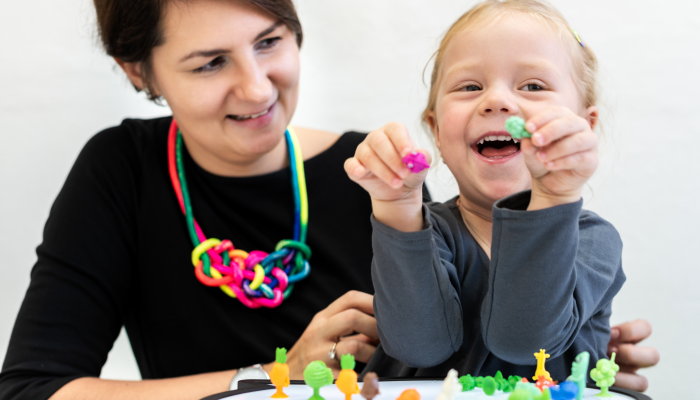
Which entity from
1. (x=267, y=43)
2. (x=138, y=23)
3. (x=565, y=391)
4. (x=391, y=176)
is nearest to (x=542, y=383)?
(x=565, y=391)

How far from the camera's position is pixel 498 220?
69cm

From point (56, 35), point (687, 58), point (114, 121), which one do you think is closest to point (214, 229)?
point (114, 121)

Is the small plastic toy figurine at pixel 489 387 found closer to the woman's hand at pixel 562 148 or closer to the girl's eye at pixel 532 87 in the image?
the woman's hand at pixel 562 148

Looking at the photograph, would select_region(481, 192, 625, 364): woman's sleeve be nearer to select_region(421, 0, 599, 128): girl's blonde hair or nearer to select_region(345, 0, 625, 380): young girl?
select_region(345, 0, 625, 380): young girl

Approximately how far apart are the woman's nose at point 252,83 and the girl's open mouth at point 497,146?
1.46ft

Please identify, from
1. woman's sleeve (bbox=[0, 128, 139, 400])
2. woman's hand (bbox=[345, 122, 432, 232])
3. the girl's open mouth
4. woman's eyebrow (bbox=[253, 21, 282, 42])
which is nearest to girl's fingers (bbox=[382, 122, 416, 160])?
woman's hand (bbox=[345, 122, 432, 232])

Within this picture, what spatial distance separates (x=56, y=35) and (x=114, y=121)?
31 centimetres

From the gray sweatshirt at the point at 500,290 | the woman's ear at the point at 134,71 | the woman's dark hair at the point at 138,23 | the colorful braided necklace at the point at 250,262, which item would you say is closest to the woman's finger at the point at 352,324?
the gray sweatshirt at the point at 500,290

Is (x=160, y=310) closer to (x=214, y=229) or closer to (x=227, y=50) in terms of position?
(x=214, y=229)

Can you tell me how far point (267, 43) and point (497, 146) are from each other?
54cm

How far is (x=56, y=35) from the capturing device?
1.85m

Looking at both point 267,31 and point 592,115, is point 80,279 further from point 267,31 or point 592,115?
point 592,115

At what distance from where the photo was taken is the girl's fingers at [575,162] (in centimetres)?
63

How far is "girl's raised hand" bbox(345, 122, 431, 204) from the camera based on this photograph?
2.19 ft
